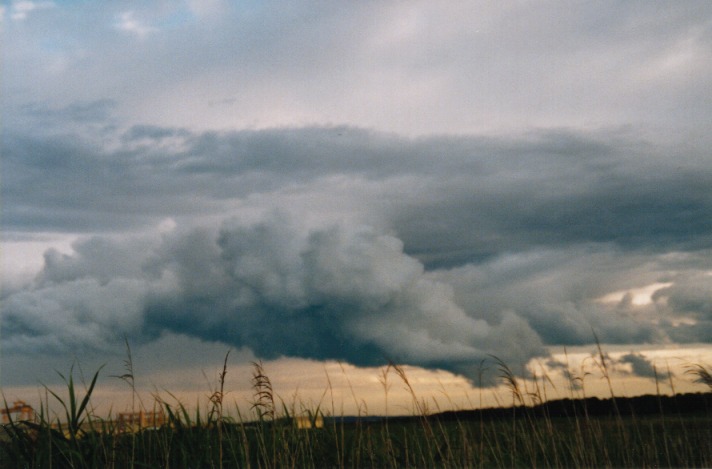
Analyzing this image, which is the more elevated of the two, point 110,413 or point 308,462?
point 110,413

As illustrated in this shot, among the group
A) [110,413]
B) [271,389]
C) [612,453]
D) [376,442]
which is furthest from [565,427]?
[110,413]

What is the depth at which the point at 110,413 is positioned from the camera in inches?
360

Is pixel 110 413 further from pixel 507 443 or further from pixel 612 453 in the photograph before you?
pixel 612 453

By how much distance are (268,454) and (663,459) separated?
6.83 metres

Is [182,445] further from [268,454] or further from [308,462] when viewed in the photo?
[308,462]

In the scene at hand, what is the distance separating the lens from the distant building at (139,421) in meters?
8.90

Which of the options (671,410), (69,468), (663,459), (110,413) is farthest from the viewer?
(671,410)

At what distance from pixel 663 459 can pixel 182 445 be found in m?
8.13

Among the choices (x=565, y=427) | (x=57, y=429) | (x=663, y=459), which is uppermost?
(x=57, y=429)

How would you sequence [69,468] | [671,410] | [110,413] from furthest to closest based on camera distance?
[671,410], [110,413], [69,468]

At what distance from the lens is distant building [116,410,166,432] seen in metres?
8.90

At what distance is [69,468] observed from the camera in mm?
8258

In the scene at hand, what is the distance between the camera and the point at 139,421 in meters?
9.16

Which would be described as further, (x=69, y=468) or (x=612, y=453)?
(x=612, y=453)
